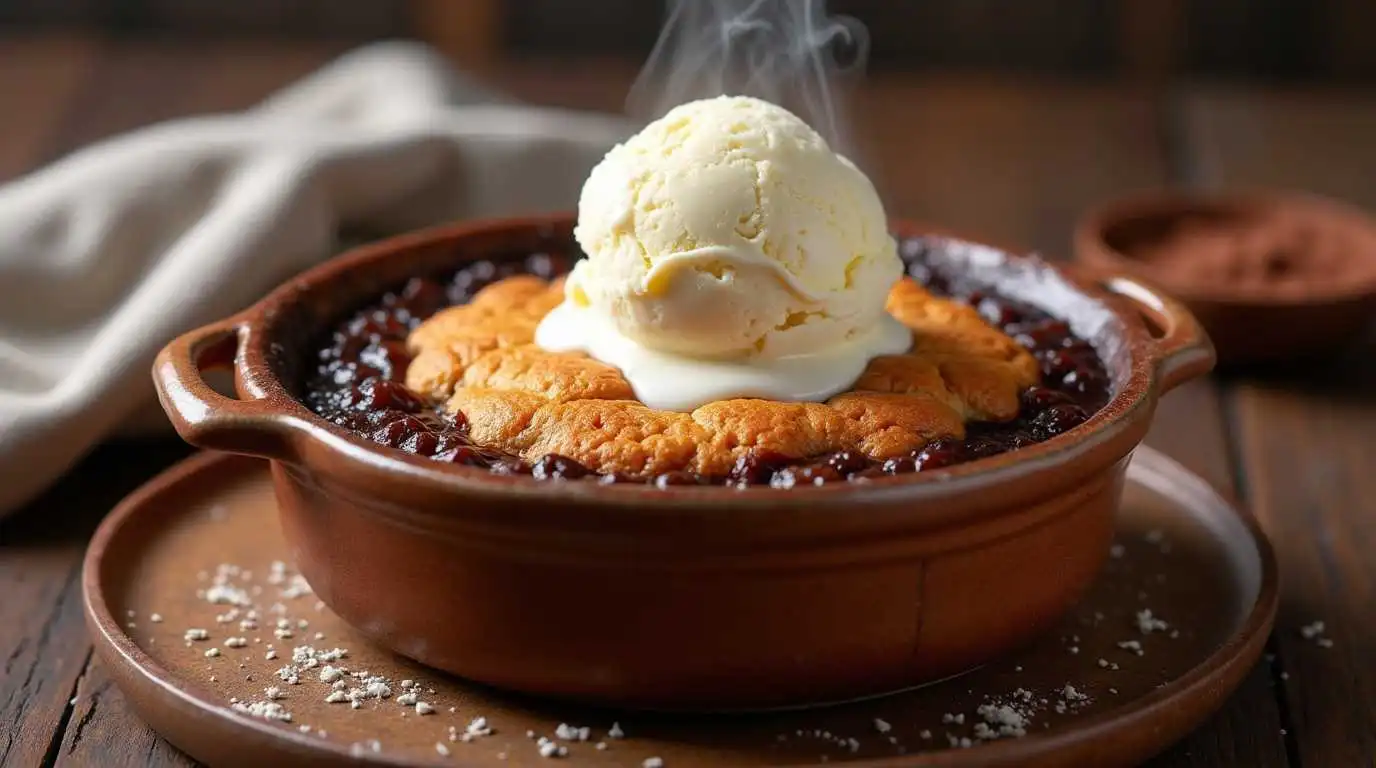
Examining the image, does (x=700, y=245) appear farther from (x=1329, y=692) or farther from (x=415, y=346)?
(x=1329, y=692)

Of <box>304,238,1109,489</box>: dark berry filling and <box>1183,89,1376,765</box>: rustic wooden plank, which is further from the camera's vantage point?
<box>1183,89,1376,765</box>: rustic wooden plank

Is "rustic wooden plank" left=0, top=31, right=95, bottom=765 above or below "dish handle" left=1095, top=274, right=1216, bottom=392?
below

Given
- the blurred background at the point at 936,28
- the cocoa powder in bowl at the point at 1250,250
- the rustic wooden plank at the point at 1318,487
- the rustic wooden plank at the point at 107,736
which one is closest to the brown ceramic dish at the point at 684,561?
the rustic wooden plank at the point at 107,736

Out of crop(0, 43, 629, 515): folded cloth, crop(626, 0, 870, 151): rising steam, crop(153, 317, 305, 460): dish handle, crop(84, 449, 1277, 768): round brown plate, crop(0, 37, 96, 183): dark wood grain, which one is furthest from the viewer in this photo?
crop(0, 37, 96, 183): dark wood grain

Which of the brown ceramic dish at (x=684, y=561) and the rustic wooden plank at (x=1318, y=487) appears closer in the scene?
the brown ceramic dish at (x=684, y=561)

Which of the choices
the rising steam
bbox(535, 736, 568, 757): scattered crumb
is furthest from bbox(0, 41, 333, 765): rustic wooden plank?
the rising steam

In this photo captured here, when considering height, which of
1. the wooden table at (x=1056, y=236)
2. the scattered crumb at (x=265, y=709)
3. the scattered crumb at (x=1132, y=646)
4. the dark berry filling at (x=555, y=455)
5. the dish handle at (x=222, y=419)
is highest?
the dish handle at (x=222, y=419)

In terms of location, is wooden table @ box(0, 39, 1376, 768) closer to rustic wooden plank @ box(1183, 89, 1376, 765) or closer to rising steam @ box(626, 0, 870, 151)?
rustic wooden plank @ box(1183, 89, 1376, 765)

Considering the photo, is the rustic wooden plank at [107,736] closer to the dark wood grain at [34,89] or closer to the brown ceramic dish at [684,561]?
the brown ceramic dish at [684,561]
